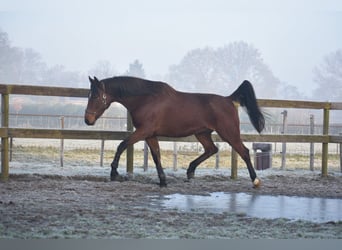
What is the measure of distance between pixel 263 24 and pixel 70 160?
3692mm

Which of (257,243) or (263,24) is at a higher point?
(263,24)

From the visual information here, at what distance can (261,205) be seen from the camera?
191 inches

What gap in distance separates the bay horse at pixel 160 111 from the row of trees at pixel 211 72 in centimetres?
138

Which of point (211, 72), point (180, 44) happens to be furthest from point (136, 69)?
point (211, 72)

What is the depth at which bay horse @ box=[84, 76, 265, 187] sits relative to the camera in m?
5.84

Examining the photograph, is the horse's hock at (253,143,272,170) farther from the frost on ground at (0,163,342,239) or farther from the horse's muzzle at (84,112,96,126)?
the horse's muzzle at (84,112,96,126)

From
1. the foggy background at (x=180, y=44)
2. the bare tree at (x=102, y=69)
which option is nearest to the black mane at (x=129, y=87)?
the foggy background at (x=180, y=44)

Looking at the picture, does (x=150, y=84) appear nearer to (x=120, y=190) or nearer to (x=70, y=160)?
(x=120, y=190)

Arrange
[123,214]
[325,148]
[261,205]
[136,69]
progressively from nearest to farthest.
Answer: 1. [123,214]
2. [261,205]
3. [325,148]
4. [136,69]

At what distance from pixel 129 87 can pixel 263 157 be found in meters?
3.58

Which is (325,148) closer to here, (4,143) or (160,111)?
(160,111)

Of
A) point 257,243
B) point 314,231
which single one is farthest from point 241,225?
point 314,231

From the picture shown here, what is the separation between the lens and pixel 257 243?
3.62 m

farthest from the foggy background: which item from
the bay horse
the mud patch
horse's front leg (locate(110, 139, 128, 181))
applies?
the mud patch
